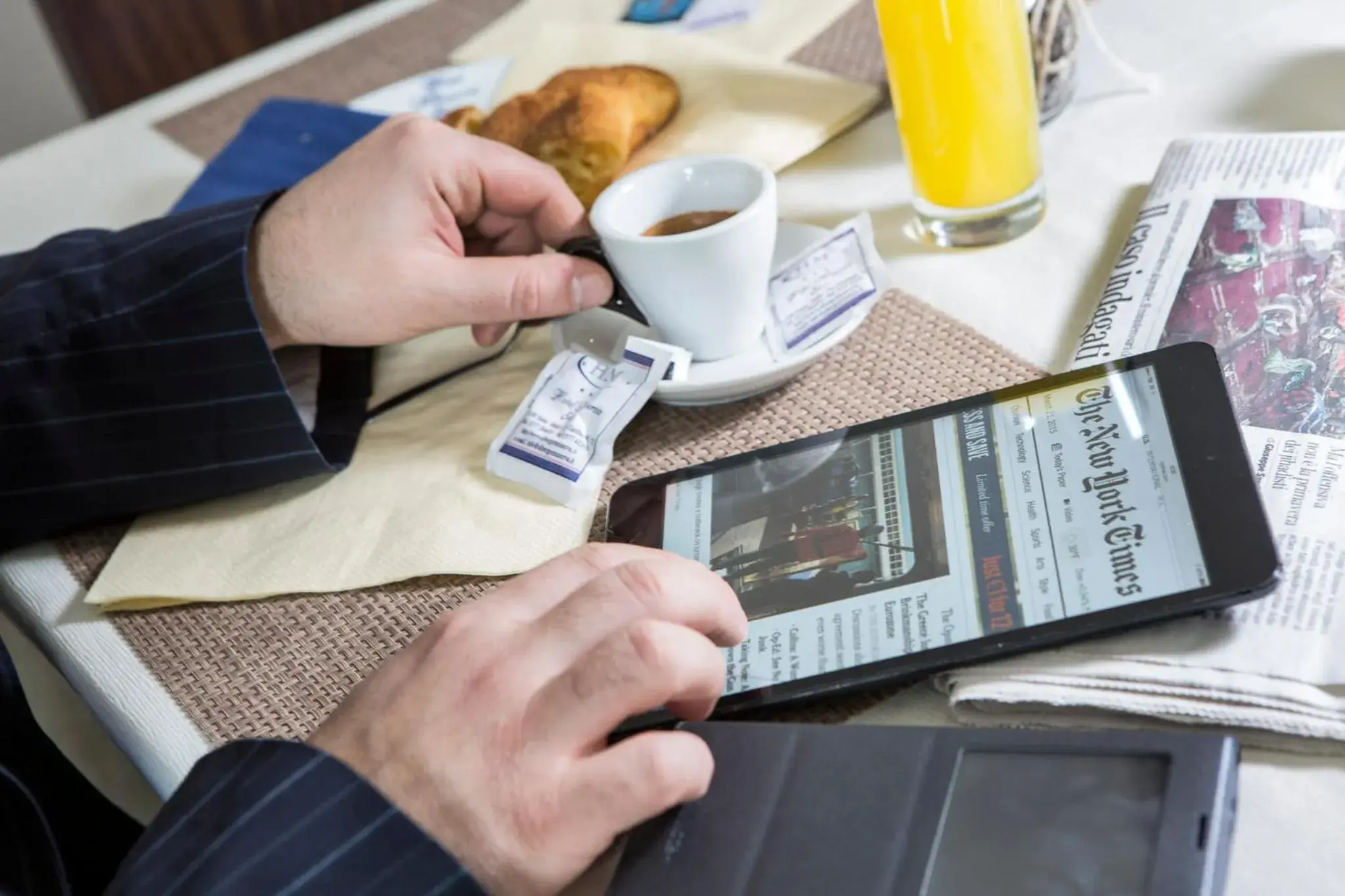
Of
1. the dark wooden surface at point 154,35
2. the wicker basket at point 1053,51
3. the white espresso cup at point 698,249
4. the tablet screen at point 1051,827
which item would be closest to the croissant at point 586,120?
the white espresso cup at point 698,249

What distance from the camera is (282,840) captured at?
0.40 metres

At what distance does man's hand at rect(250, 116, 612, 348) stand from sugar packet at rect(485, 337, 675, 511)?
0.14 ft

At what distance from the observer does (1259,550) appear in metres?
0.39

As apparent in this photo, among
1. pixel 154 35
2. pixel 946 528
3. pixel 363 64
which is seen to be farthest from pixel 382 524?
pixel 154 35

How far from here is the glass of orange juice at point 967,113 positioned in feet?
1.96

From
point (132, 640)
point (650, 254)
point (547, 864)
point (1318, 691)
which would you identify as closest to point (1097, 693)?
point (1318, 691)

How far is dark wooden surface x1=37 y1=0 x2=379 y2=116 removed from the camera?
171 centimetres

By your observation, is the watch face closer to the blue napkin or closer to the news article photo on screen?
the news article photo on screen

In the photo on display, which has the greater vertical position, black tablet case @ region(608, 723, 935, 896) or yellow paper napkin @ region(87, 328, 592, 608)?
black tablet case @ region(608, 723, 935, 896)

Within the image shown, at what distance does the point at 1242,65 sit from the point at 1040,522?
422 millimetres

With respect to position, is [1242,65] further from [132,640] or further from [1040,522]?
[132,640]

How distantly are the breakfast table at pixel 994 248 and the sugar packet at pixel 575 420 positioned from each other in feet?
0.49

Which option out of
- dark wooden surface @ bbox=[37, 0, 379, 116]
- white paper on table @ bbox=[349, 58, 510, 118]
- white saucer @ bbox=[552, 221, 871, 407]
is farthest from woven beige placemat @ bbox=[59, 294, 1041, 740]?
dark wooden surface @ bbox=[37, 0, 379, 116]

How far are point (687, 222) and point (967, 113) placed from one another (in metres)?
0.15
